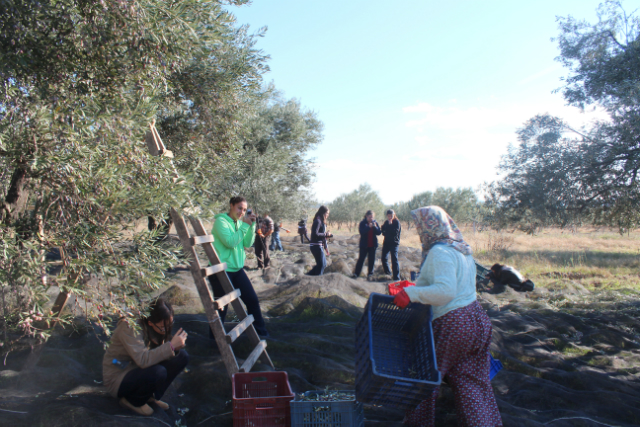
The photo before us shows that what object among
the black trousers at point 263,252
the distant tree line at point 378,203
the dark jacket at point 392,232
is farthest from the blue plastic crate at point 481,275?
the distant tree line at point 378,203

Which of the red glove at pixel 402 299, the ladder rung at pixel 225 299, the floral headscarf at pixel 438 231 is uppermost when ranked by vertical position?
the floral headscarf at pixel 438 231

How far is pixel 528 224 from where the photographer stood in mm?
15141

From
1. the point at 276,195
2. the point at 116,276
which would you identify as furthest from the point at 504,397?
the point at 276,195

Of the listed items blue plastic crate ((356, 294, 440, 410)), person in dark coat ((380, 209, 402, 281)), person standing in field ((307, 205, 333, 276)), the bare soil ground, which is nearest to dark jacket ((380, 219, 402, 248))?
person in dark coat ((380, 209, 402, 281))

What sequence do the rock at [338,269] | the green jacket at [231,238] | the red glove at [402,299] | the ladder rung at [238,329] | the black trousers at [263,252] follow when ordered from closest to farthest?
1. the red glove at [402,299]
2. the ladder rung at [238,329]
3. the green jacket at [231,238]
4. the black trousers at [263,252]
5. the rock at [338,269]

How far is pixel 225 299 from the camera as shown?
475 centimetres

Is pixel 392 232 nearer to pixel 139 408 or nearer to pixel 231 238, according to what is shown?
pixel 231 238

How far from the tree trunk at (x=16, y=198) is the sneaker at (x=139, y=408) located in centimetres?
192

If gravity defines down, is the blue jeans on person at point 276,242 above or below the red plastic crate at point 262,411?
above

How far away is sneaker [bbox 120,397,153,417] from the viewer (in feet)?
12.4

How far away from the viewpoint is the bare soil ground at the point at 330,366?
3.98 metres

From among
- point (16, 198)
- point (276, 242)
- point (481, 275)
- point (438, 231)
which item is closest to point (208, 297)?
point (16, 198)

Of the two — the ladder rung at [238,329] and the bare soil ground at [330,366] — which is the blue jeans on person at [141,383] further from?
the ladder rung at [238,329]

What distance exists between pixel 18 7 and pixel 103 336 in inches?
165
